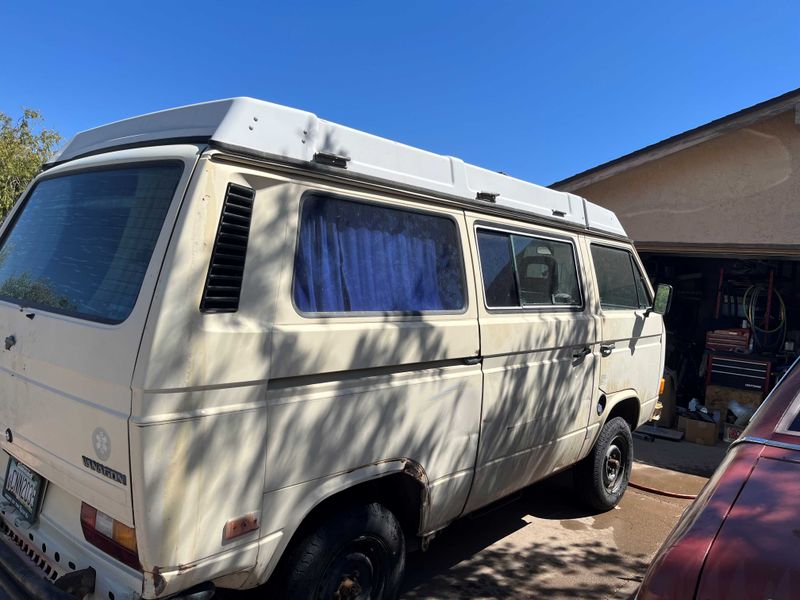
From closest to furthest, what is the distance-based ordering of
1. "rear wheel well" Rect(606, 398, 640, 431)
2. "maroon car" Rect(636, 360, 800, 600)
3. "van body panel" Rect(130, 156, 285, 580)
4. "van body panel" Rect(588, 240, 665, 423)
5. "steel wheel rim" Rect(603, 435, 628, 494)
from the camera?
"maroon car" Rect(636, 360, 800, 600), "van body panel" Rect(130, 156, 285, 580), "van body panel" Rect(588, 240, 665, 423), "steel wheel rim" Rect(603, 435, 628, 494), "rear wheel well" Rect(606, 398, 640, 431)

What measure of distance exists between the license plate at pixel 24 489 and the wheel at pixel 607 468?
3760mm

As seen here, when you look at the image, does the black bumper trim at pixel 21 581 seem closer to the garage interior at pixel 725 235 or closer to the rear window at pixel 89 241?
the rear window at pixel 89 241

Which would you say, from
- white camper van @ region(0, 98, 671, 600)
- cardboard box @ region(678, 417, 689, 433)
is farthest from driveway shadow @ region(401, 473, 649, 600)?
cardboard box @ region(678, 417, 689, 433)

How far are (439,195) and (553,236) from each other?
134 centimetres

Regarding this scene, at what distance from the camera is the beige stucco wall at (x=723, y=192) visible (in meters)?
7.49

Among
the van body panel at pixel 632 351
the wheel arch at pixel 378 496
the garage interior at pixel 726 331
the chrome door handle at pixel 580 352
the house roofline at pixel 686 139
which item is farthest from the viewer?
the garage interior at pixel 726 331

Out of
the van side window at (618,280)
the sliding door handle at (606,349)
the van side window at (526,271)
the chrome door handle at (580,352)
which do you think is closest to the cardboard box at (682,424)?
the van side window at (618,280)

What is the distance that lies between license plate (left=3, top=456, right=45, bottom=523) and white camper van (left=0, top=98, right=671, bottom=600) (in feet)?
0.04

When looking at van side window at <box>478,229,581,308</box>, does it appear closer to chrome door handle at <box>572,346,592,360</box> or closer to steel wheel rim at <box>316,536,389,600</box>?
chrome door handle at <box>572,346,592,360</box>

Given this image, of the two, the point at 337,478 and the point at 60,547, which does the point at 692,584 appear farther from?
the point at 60,547

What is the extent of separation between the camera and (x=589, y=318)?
4.11 m

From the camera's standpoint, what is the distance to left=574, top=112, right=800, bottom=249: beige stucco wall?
24.6 feet

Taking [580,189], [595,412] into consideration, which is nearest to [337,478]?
[595,412]

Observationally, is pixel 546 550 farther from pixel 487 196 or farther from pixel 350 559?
pixel 487 196
